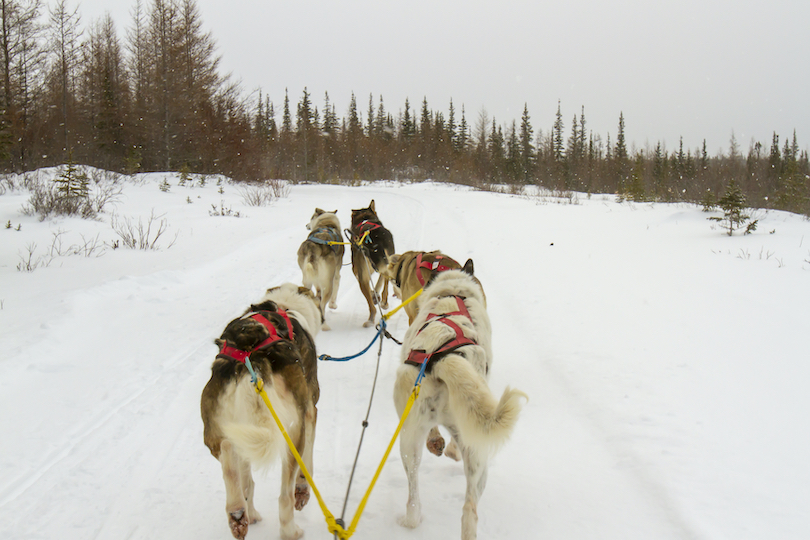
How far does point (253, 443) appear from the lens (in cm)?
164

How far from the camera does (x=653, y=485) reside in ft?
8.45

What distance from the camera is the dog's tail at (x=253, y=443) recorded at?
5.36ft

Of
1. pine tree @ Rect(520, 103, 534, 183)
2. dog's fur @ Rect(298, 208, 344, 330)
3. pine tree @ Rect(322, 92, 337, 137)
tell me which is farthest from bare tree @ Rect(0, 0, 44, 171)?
pine tree @ Rect(520, 103, 534, 183)

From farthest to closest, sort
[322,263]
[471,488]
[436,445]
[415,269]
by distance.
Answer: [322,263]
[415,269]
[436,445]
[471,488]

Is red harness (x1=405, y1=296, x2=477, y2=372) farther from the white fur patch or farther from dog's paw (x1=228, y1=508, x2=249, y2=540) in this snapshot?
dog's paw (x1=228, y1=508, x2=249, y2=540)

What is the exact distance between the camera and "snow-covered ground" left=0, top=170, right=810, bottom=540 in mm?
2396

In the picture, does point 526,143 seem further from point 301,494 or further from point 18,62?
point 301,494

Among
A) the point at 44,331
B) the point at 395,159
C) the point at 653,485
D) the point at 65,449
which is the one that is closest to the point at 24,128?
the point at 44,331

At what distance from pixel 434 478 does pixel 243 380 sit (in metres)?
1.51

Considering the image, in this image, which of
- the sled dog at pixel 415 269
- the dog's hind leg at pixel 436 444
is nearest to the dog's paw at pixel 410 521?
the dog's hind leg at pixel 436 444

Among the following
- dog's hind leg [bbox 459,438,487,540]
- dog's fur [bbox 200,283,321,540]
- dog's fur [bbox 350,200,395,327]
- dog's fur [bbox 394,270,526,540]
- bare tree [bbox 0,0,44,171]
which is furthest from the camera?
bare tree [bbox 0,0,44,171]

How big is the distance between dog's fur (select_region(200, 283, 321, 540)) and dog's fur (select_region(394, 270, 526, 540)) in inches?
21.9

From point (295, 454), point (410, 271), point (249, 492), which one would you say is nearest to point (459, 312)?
point (295, 454)

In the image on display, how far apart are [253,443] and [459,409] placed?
0.91 metres
